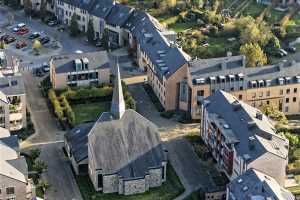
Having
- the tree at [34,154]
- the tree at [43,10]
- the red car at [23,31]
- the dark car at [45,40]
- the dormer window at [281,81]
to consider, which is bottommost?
the tree at [34,154]

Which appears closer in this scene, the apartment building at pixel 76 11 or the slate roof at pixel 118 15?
the slate roof at pixel 118 15

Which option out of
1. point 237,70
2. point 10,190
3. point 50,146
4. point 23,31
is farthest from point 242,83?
point 23,31

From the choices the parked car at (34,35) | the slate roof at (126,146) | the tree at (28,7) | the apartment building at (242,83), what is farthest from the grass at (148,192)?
the tree at (28,7)

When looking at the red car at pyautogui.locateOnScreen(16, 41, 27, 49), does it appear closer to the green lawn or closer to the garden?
the garden

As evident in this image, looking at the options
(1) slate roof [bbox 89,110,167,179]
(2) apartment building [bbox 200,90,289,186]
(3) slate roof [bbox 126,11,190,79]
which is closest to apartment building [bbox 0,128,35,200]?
(1) slate roof [bbox 89,110,167,179]

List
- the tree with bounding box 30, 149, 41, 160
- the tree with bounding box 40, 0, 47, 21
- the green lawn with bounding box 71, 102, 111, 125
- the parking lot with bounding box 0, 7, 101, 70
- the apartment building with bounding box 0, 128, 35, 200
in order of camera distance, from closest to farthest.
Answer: the apartment building with bounding box 0, 128, 35, 200
the tree with bounding box 30, 149, 41, 160
the green lawn with bounding box 71, 102, 111, 125
the parking lot with bounding box 0, 7, 101, 70
the tree with bounding box 40, 0, 47, 21

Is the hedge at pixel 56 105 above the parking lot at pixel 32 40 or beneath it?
beneath

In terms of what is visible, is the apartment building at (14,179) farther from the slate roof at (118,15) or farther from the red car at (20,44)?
the slate roof at (118,15)
